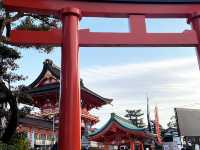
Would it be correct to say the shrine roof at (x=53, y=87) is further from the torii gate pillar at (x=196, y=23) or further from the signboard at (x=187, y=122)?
the torii gate pillar at (x=196, y=23)

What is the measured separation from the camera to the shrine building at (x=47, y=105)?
62.8 feet

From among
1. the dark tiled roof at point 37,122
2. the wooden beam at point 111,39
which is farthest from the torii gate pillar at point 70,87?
the dark tiled roof at point 37,122

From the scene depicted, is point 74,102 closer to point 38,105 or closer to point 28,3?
point 28,3

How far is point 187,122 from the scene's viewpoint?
840cm

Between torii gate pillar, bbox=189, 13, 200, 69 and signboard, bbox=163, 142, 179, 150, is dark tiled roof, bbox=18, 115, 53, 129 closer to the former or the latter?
signboard, bbox=163, 142, 179, 150

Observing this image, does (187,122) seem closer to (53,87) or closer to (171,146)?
(171,146)

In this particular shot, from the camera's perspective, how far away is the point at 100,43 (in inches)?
233

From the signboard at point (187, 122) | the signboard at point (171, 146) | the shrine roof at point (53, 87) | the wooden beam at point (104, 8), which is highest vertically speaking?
the shrine roof at point (53, 87)

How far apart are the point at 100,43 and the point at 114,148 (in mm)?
32344

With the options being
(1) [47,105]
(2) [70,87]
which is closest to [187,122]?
(2) [70,87]

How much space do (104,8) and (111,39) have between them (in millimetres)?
754

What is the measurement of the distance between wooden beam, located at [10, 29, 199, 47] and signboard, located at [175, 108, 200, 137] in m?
2.66

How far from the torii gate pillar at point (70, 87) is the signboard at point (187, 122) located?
3754 millimetres

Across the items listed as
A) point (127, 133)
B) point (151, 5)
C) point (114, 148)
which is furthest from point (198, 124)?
point (114, 148)
